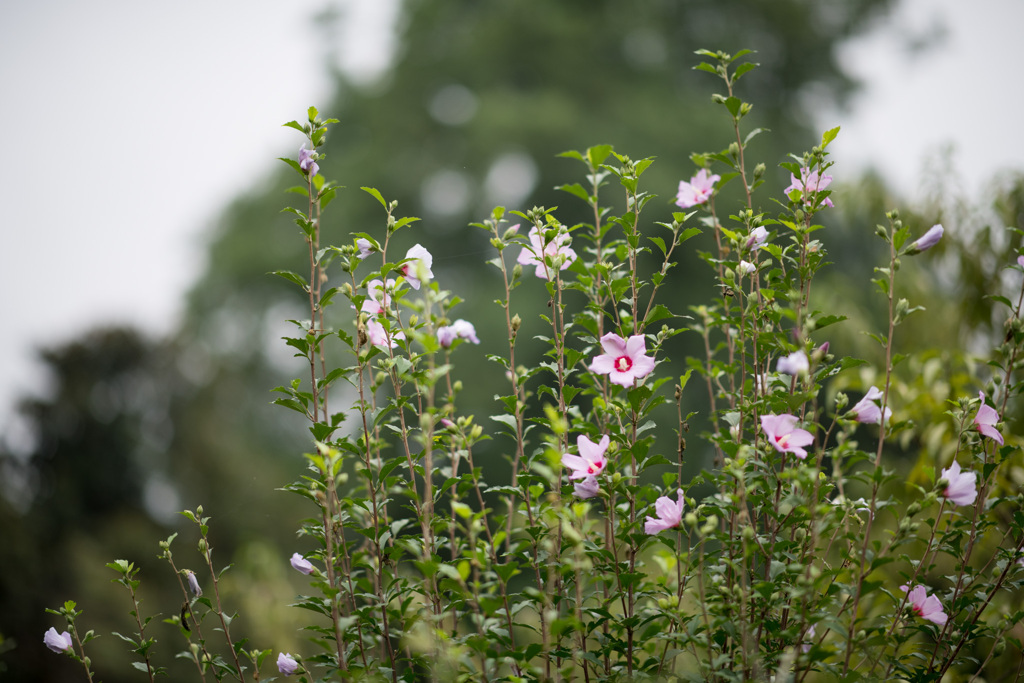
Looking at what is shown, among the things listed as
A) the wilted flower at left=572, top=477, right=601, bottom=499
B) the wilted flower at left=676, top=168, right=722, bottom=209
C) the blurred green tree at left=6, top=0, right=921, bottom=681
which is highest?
the blurred green tree at left=6, top=0, right=921, bottom=681

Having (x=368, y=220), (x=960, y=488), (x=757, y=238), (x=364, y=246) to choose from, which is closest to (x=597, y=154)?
(x=757, y=238)

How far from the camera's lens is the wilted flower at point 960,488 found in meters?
1.15

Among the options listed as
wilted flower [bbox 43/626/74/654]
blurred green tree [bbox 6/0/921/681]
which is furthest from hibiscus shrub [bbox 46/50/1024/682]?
blurred green tree [bbox 6/0/921/681]

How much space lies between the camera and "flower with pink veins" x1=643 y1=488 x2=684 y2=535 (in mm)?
1104

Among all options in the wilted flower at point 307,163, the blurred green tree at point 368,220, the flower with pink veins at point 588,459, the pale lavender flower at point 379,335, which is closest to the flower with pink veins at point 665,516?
the flower with pink veins at point 588,459

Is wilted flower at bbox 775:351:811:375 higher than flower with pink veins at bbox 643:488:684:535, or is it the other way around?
wilted flower at bbox 775:351:811:375

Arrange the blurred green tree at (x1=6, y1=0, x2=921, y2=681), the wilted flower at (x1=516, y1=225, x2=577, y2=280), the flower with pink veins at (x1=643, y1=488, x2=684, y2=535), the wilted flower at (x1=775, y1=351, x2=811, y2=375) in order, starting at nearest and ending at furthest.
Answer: the wilted flower at (x1=775, y1=351, x2=811, y2=375)
the flower with pink veins at (x1=643, y1=488, x2=684, y2=535)
the wilted flower at (x1=516, y1=225, x2=577, y2=280)
the blurred green tree at (x1=6, y1=0, x2=921, y2=681)

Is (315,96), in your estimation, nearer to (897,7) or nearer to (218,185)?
(218,185)

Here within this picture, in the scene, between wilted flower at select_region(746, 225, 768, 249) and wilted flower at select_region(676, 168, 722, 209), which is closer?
wilted flower at select_region(746, 225, 768, 249)

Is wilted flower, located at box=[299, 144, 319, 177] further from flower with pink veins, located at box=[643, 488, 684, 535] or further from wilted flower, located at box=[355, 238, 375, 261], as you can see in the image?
flower with pink veins, located at box=[643, 488, 684, 535]

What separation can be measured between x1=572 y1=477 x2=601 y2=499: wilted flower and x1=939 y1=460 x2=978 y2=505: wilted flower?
579mm

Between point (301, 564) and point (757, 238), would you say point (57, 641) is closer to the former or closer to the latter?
point (301, 564)

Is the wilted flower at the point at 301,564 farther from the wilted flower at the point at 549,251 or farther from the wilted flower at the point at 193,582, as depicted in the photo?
the wilted flower at the point at 549,251

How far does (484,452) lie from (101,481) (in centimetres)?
373
